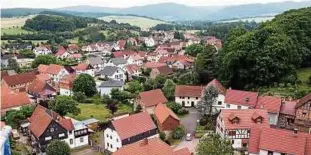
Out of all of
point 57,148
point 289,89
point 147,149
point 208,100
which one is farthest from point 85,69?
point 147,149

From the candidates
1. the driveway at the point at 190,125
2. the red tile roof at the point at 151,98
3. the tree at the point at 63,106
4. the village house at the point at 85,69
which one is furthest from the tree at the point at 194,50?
the tree at the point at 63,106

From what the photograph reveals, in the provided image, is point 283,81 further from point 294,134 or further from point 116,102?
point 116,102

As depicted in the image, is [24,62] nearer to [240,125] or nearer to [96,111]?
[96,111]

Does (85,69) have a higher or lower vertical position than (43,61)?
lower

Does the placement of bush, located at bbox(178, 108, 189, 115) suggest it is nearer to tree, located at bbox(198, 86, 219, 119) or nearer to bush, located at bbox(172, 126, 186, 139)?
tree, located at bbox(198, 86, 219, 119)

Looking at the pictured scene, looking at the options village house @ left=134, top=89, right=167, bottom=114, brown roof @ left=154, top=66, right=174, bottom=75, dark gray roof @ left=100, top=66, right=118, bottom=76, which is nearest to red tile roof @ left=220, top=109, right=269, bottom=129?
village house @ left=134, top=89, right=167, bottom=114
